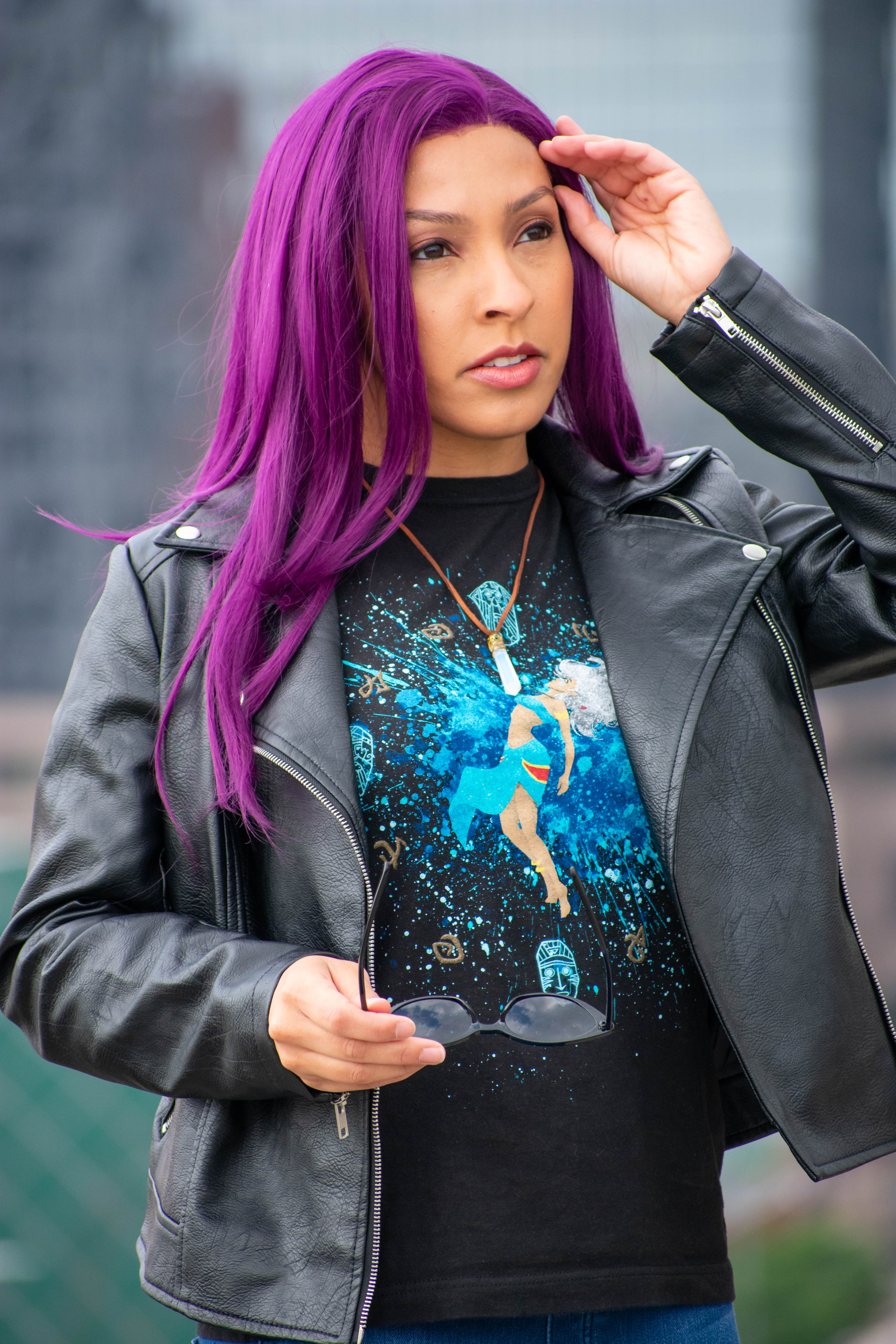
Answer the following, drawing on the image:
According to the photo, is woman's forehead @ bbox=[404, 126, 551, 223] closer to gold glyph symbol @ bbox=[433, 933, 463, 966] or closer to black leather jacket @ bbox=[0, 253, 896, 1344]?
black leather jacket @ bbox=[0, 253, 896, 1344]

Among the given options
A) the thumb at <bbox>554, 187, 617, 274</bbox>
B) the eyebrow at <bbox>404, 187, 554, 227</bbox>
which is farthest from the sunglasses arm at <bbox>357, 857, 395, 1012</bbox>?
the thumb at <bbox>554, 187, 617, 274</bbox>

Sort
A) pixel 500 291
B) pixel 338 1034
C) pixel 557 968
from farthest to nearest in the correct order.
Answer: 1. pixel 500 291
2. pixel 557 968
3. pixel 338 1034

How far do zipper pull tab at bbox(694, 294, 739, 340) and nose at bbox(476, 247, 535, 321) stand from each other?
221 mm

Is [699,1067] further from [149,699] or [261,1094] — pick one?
[149,699]

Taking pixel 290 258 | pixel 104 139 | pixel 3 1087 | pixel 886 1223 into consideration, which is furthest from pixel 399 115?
pixel 104 139

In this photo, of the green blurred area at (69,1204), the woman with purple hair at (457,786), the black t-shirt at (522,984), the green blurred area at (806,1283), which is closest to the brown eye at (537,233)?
the woman with purple hair at (457,786)

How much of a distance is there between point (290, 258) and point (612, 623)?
2.10 ft

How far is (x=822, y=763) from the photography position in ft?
4.96

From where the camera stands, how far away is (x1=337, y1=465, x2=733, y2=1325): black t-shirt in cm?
130

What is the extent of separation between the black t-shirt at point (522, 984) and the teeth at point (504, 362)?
0.30m

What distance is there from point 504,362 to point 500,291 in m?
0.09

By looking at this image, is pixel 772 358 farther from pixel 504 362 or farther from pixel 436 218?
pixel 436 218

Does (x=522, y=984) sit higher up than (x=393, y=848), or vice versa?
(x=393, y=848)

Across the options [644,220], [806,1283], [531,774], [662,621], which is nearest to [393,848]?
[531,774]
